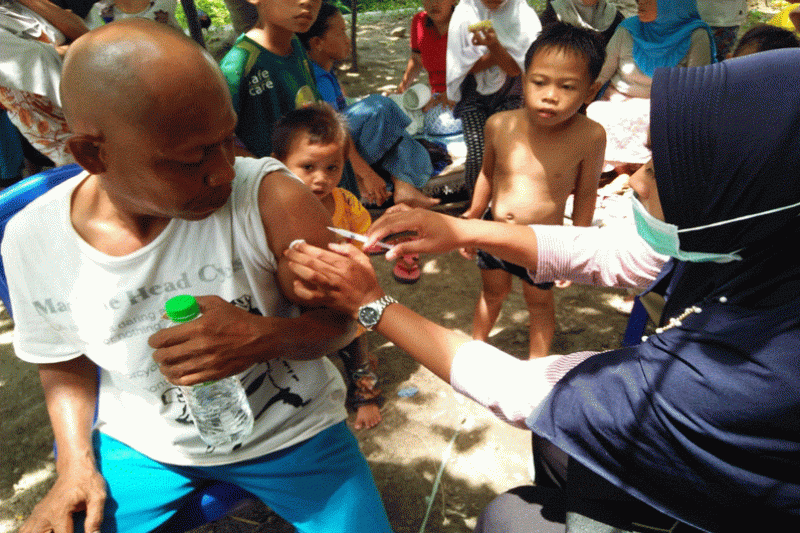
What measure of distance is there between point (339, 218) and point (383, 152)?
63.4 inches

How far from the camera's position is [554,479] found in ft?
6.49

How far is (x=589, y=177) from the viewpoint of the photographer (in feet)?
9.44

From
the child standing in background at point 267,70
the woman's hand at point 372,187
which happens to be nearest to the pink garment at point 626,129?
the woman's hand at point 372,187

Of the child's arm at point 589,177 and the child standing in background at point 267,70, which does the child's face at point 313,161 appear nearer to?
the child standing in background at point 267,70

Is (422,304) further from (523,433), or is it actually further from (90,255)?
(90,255)

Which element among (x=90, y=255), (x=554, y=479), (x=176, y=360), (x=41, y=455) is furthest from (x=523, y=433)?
(x=41, y=455)

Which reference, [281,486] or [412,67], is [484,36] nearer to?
[412,67]

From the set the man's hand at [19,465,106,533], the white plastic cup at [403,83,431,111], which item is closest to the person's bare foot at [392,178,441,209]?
the white plastic cup at [403,83,431,111]

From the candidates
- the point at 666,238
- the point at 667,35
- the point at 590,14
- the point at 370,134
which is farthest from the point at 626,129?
the point at 666,238

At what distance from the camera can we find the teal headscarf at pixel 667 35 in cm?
481

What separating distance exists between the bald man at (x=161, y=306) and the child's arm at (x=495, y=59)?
2.71 metres

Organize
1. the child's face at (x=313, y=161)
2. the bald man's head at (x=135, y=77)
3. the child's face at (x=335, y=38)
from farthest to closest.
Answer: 1. the child's face at (x=335, y=38)
2. the child's face at (x=313, y=161)
3. the bald man's head at (x=135, y=77)

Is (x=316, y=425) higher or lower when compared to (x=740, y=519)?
lower

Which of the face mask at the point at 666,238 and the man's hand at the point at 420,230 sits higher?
the face mask at the point at 666,238
